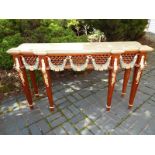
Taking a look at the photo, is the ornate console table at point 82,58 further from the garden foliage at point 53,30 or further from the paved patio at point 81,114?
the garden foliage at point 53,30

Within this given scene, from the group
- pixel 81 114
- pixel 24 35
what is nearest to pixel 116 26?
pixel 24 35

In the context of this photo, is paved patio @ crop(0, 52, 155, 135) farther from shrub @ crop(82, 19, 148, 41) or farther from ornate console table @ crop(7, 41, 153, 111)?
shrub @ crop(82, 19, 148, 41)

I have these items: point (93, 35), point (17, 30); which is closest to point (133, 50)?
point (93, 35)

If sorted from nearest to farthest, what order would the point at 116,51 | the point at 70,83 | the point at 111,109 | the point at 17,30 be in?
the point at 116,51 < the point at 111,109 < the point at 70,83 < the point at 17,30

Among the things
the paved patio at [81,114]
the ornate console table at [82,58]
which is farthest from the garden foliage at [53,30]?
the ornate console table at [82,58]

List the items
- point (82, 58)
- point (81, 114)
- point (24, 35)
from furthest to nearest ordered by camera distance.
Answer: point (24, 35), point (81, 114), point (82, 58)

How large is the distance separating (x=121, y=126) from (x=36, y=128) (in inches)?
59.4

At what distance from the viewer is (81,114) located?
9.34ft

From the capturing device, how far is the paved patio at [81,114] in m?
2.52

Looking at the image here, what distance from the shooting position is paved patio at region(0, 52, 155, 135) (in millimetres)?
2520

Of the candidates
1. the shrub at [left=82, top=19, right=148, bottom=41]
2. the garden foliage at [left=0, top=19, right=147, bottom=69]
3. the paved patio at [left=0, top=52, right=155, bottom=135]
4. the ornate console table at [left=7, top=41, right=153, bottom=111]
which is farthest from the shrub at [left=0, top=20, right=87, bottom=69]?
the ornate console table at [left=7, top=41, right=153, bottom=111]

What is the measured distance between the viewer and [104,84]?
12.5 feet

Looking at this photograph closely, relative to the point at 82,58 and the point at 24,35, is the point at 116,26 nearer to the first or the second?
the point at 24,35

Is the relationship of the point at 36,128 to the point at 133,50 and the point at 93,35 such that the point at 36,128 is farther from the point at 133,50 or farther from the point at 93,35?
the point at 93,35
